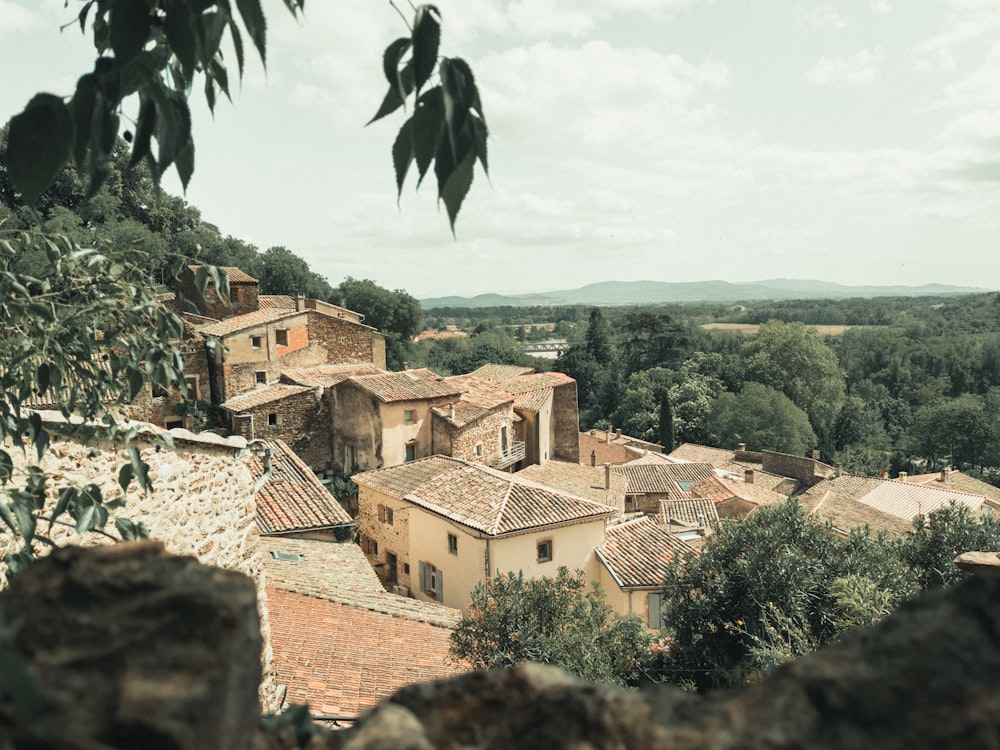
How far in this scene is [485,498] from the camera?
61.3 feet

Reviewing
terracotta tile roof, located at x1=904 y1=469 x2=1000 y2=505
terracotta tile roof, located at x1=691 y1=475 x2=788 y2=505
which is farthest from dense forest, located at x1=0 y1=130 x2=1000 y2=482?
terracotta tile roof, located at x1=691 y1=475 x2=788 y2=505

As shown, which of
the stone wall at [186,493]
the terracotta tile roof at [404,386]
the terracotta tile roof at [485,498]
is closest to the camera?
the stone wall at [186,493]

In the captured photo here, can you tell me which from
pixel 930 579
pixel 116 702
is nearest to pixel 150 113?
pixel 116 702

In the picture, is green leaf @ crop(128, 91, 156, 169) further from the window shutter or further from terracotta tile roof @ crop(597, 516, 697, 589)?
the window shutter

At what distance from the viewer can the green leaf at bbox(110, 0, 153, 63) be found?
158 centimetres

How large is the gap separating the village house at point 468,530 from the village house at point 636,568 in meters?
0.56

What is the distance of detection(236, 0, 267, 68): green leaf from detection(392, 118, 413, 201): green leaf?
1.25 ft

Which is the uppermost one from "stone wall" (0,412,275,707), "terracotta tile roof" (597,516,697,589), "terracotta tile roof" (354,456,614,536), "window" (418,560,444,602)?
"stone wall" (0,412,275,707)

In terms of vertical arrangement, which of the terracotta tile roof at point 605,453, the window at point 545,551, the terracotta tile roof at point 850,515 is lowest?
the terracotta tile roof at point 605,453

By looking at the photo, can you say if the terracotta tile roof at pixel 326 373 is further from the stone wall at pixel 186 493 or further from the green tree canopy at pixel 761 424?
the green tree canopy at pixel 761 424

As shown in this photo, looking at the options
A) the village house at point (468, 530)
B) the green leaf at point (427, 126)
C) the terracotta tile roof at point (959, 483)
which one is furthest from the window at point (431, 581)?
the terracotta tile roof at point (959, 483)

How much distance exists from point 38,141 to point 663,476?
33.3m

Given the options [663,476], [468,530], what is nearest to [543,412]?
[663,476]

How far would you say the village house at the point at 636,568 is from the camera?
17.2 metres
